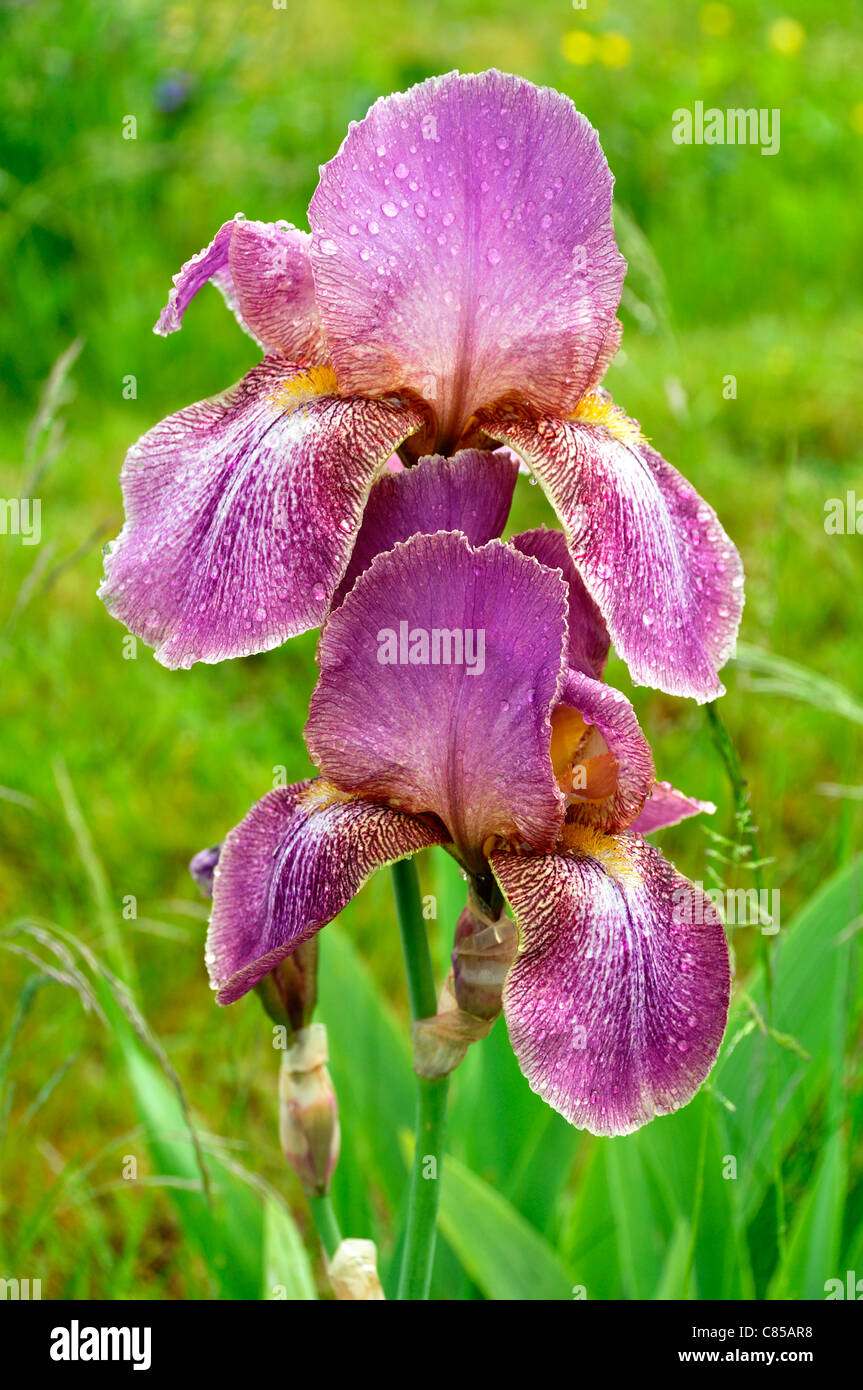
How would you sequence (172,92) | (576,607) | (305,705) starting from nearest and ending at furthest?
(576,607) → (305,705) → (172,92)

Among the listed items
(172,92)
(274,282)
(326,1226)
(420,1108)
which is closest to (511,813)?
(420,1108)

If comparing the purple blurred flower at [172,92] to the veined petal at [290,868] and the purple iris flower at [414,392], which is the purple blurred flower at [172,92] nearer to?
the purple iris flower at [414,392]

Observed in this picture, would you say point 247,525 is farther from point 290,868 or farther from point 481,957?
point 481,957

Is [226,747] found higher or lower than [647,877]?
higher

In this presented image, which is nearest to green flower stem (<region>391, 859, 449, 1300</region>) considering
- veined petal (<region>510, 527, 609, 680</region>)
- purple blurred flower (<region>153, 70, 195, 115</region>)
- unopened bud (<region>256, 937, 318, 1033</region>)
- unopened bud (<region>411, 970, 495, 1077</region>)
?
unopened bud (<region>411, 970, 495, 1077</region>)

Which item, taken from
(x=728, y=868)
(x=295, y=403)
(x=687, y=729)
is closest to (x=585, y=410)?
(x=295, y=403)
